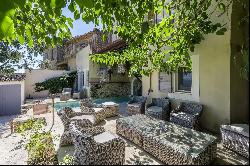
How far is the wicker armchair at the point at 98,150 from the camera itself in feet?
14.9

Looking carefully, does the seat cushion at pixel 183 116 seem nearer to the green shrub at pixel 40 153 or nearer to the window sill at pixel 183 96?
the window sill at pixel 183 96

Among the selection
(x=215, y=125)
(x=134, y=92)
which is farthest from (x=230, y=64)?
(x=134, y=92)

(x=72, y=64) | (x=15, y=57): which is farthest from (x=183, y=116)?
(x=15, y=57)

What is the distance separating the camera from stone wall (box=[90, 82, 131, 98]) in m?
21.7

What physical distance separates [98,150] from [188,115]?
5119mm

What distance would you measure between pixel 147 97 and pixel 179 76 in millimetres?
2880

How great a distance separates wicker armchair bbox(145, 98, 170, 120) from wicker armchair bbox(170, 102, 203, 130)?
1016 millimetres

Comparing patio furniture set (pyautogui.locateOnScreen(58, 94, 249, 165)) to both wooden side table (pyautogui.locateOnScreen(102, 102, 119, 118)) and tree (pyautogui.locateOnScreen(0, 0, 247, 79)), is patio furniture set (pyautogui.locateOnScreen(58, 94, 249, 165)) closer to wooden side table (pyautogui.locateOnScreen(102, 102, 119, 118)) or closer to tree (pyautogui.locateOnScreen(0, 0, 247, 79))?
wooden side table (pyautogui.locateOnScreen(102, 102, 119, 118))

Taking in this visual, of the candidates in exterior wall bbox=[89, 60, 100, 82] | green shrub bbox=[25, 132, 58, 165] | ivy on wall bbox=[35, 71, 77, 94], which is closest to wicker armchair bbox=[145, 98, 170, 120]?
green shrub bbox=[25, 132, 58, 165]

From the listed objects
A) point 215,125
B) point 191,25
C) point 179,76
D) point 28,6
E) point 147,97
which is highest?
point 191,25

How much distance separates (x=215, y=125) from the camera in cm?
847

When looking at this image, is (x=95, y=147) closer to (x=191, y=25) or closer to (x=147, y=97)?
(x=191, y=25)

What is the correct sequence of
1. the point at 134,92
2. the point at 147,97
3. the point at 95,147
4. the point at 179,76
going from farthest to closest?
the point at 134,92 → the point at 147,97 → the point at 179,76 → the point at 95,147

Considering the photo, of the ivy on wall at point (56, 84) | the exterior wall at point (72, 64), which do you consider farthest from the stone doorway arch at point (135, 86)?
the exterior wall at point (72, 64)
